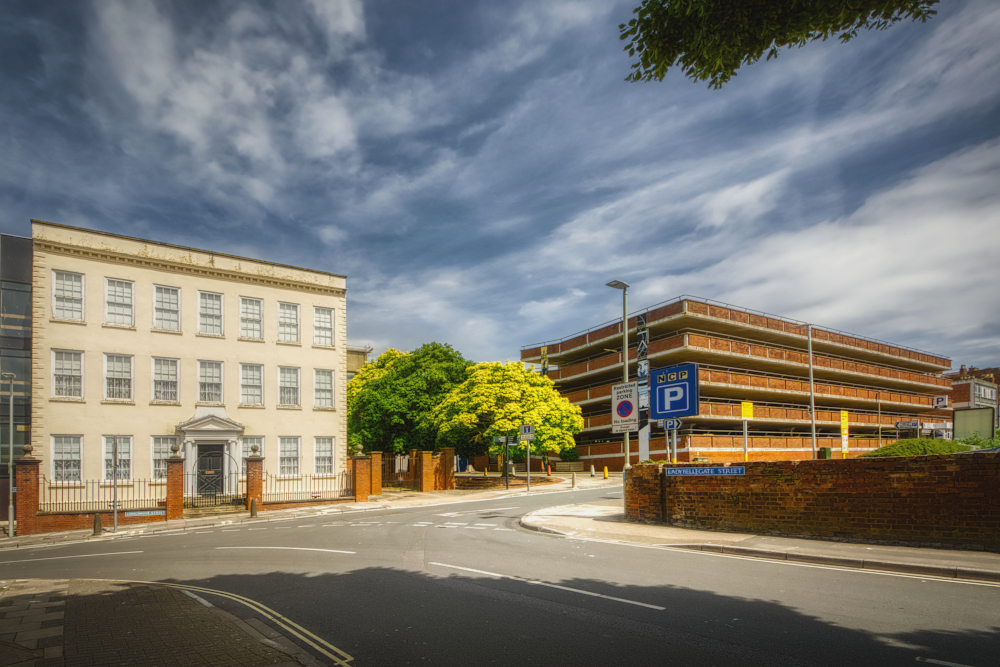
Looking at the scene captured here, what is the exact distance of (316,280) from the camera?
33344mm

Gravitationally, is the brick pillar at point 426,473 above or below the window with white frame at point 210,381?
below

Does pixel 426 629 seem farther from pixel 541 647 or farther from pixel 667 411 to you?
pixel 667 411

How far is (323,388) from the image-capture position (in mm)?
33094

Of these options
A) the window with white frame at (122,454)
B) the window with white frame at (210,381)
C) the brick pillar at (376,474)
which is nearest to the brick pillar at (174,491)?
the window with white frame at (122,454)

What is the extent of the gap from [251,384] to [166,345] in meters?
4.29

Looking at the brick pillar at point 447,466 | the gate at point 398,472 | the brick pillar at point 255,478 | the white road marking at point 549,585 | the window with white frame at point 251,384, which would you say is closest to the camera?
the white road marking at point 549,585

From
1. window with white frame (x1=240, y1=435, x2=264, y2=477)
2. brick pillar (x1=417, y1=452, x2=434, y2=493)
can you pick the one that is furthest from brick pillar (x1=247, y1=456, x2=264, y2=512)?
brick pillar (x1=417, y1=452, x2=434, y2=493)

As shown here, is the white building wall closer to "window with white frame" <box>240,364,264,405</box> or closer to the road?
"window with white frame" <box>240,364,264,405</box>

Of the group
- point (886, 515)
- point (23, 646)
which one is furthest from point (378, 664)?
point (886, 515)

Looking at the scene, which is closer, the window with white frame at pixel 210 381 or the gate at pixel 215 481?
the gate at pixel 215 481

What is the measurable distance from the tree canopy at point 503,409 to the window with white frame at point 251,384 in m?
11.6

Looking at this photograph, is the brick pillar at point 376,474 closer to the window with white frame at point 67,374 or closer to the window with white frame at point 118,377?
the window with white frame at point 118,377

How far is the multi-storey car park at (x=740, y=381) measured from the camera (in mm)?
47406

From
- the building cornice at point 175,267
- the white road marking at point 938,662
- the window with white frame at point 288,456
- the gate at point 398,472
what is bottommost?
the gate at point 398,472
